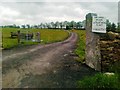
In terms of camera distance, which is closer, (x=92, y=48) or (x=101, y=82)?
(x=101, y=82)

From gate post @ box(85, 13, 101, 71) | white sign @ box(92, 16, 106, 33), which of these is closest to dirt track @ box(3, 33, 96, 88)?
gate post @ box(85, 13, 101, 71)

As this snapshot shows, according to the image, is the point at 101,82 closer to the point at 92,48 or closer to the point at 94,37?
the point at 92,48

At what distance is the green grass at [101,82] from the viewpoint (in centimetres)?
855

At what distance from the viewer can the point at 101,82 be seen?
868cm

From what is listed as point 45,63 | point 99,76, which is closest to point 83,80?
point 99,76

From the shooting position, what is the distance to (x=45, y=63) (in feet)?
37.7

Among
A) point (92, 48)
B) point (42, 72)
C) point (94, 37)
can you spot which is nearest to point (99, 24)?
point (94, 37)

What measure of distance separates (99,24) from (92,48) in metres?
1.03

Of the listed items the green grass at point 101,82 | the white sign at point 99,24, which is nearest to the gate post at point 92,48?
the white sign at point 99,24

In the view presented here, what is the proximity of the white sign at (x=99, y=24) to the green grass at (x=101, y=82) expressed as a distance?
2.51m

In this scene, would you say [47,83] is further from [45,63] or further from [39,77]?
[45,63]

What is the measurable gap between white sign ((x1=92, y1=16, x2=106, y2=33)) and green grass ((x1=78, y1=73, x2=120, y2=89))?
2512 mm

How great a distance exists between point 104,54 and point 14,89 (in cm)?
401

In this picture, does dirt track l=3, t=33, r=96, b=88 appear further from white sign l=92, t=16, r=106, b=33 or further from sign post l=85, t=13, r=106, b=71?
white sign l=92, t=16, r=106, b=33
